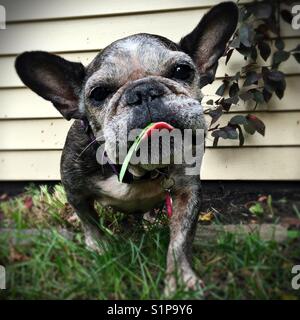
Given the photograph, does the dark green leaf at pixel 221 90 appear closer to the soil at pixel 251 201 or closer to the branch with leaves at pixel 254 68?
the branch with leaves at pixel 254 68

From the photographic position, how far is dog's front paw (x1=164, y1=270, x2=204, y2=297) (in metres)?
2.16

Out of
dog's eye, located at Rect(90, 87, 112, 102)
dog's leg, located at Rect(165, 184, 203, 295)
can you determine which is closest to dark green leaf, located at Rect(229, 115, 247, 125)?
dog's leg, located at Rect(165, 184, 203, 295)

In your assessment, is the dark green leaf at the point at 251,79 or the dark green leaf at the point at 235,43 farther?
the dark green leaf at the point at 251,79

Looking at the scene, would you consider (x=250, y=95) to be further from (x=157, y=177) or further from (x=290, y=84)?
(x=157, y=177)

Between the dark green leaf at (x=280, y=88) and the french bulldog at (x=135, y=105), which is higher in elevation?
the dark green leaf at (x=280, y=88)

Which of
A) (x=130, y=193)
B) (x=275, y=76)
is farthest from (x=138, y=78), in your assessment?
(x=275, y=76)

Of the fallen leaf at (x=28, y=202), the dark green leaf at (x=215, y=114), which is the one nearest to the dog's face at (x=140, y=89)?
Result: the dark green leaf at (x=215, y=114)

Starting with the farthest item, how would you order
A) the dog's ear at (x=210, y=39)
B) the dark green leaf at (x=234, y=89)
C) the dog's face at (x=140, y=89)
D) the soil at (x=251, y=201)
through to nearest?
the dark green leaf at (x=234, y=89) → the soil at (x=251, y=201) → the dog's ear at (x=210, y=39) → the dog's face at (x=140, y=89)

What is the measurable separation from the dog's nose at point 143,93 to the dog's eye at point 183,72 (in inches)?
12.1

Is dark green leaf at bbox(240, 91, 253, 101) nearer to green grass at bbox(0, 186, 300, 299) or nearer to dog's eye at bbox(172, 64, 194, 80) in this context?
dog's eye at bbox(172, 64, 194, 80)

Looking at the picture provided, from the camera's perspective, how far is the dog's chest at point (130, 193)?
9.30ft

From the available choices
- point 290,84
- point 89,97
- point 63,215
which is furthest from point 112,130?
point 290,84

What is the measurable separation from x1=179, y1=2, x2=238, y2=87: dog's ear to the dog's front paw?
1.18 metres
